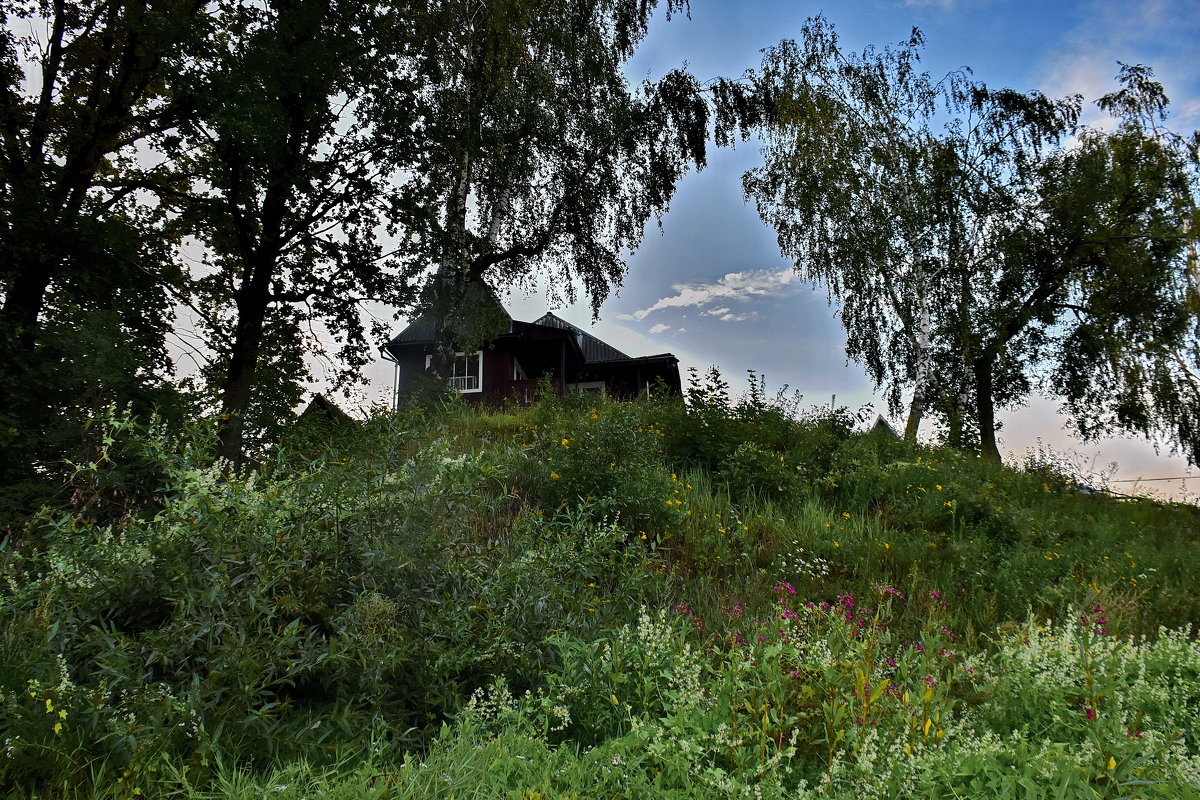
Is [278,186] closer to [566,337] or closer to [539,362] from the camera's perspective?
[566,337]

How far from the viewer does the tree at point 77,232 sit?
7762mm

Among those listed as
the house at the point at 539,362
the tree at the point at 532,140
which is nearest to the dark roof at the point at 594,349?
the house at the point at 539,362

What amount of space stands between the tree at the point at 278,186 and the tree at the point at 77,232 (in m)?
0.74

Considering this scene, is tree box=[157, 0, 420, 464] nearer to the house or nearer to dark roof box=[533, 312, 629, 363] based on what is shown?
the house

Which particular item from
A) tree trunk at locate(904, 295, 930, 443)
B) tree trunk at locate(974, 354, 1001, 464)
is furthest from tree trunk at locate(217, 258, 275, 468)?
tree trunk at locate(974, 354, 1001, 464)

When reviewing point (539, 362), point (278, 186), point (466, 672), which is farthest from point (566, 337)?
point (466, 672)

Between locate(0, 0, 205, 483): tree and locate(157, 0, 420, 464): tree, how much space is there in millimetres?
744

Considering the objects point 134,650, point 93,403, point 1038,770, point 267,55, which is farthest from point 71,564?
point 267,55

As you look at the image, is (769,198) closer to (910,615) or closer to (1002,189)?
(1002,189)

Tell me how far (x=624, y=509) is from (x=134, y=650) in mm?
3581

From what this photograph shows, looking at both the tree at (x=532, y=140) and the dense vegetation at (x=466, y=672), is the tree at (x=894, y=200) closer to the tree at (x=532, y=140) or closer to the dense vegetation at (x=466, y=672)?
the tree at (x=532, y=140)

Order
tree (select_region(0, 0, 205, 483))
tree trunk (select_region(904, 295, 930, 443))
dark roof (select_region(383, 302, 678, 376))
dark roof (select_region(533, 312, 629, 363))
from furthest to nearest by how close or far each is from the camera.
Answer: dark roof (select_region(533, 312, 629, 363)) → dark roof (select_region(383, 302, 678, 376)) → tree trunk (select_region(904, 295, 930, 443)) → tree (select_region(0, 0, 205, 483))

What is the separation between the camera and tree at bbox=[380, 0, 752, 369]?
10.9 meters

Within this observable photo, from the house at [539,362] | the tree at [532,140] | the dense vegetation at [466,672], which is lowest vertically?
the dense vegetation at [466,672]
